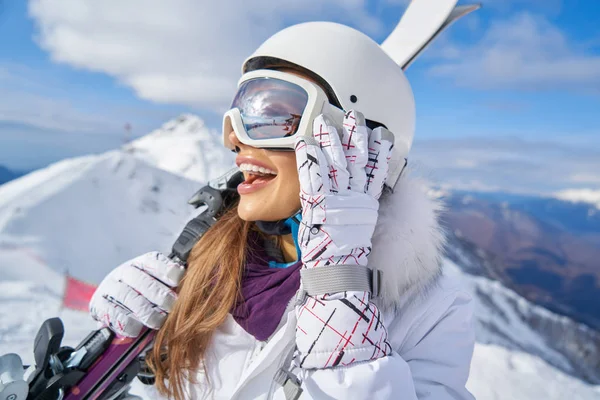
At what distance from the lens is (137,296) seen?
1535mm

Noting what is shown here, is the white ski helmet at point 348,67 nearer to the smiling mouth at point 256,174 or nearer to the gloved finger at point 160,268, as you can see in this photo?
the smiling mouth at point 256,174

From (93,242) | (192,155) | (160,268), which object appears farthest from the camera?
(192,155)

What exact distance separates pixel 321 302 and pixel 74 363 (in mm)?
1177

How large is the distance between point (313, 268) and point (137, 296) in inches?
34.5

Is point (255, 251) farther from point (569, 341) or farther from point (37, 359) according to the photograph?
point (569, 341)

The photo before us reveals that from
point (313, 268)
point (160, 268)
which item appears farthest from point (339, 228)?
point (160, 268)

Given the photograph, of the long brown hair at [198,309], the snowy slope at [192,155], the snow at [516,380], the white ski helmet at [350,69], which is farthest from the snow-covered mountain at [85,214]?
the snowy slope at [192,155]

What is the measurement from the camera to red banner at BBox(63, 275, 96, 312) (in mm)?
4247

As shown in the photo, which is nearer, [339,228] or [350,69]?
[339,228]

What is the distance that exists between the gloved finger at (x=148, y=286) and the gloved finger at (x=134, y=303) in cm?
2

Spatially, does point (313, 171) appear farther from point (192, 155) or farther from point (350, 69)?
point (192, 155)

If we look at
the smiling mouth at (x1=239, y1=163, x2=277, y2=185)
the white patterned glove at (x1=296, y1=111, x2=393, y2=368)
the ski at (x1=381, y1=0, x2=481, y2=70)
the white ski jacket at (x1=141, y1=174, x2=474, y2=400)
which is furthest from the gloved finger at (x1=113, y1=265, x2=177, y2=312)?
the ski at (x1=381, y1=0, x2=481, y2=70)

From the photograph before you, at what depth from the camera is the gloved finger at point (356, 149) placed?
119cm

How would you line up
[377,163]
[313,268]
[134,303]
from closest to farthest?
[313,268], [377,163], [134,303]
